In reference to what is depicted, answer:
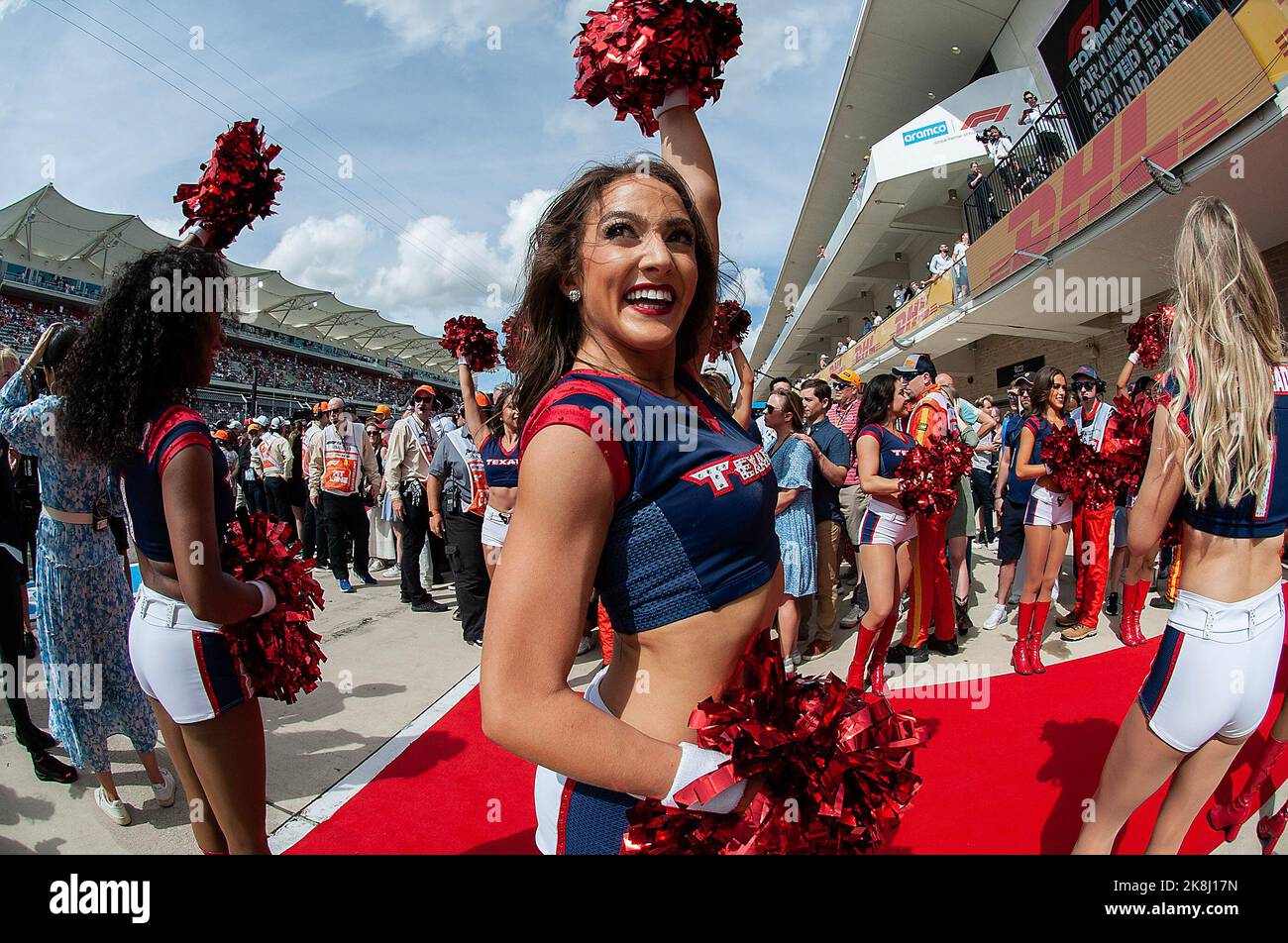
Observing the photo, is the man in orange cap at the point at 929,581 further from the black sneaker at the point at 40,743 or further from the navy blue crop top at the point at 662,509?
the black sneaker at the point at 40,743

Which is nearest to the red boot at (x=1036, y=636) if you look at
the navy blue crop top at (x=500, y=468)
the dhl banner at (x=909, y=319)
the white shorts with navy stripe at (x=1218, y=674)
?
the white shorts with navy stripe at (x=1218, y=674)

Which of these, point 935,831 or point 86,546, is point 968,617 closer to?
point 935,831

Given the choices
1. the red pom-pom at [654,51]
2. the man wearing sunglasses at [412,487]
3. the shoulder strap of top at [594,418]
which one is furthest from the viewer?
the man wearing sunglasses at [412,487]

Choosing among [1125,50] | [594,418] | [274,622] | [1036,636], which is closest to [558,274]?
[594,418]

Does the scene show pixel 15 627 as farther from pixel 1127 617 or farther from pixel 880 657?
pixel 1127 617

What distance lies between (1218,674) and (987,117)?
1831 cm

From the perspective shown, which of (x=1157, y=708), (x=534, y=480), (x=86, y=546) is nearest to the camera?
(x=534, y=480)

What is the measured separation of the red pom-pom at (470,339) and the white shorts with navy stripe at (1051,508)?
4.15m

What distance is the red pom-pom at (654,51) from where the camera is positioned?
1.58 meters

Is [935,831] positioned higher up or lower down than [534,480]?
lower down

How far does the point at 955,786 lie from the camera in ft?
10.3

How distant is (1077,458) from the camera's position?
457 cm
